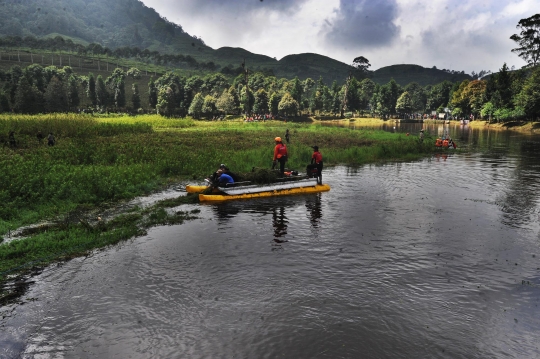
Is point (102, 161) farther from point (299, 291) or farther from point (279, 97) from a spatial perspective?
point (279, 97)

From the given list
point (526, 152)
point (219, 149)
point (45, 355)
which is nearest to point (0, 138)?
point (219, 149)

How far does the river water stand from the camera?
821 centimetres

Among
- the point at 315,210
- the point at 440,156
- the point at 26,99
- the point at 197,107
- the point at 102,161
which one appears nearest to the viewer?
the point at 315,210

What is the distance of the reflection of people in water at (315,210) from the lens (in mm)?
17188

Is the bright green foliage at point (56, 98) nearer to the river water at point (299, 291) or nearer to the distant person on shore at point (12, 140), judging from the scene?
the distant person on shore at point (12, 140)

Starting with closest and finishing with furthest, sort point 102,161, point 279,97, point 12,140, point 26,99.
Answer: point 102,161 → point 12,140 → point 26,99 → point 279,97

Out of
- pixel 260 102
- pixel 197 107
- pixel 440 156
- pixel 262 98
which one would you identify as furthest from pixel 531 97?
pixel 197 107

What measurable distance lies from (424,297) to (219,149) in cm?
2779

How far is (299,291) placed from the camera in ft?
34.5

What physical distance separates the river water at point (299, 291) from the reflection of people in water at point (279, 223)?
0.09 meters

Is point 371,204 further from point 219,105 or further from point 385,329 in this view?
point 219,105

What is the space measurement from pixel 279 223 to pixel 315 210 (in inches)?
114

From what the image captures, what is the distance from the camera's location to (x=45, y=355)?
7.76 m

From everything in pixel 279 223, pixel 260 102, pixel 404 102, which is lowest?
pixel 279 223
